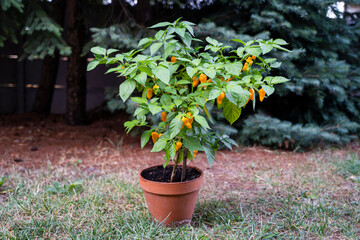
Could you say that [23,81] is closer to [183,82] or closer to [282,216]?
[183,82]

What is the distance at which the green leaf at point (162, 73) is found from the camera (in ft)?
4.95

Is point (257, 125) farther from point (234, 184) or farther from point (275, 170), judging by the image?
point (234, 184)

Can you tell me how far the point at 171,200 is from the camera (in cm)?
183

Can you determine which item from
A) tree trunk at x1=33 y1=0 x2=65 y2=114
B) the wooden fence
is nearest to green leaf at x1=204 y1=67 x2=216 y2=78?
tree trunk at x1=33 y1=0 x2=65 y2=114

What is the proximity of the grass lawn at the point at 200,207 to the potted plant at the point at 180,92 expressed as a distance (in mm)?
224

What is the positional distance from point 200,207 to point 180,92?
0.94 meters

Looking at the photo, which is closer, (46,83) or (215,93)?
(215,93)

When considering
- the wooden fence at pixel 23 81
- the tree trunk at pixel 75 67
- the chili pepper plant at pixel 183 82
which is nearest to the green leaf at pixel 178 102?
the chili pepper plant at pixel 183 82

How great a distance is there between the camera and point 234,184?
2701 mm

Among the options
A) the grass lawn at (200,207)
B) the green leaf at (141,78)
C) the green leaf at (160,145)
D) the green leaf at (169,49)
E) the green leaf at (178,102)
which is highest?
the green leaf at (169,49)

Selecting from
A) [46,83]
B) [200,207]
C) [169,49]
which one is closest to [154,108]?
[169,49]

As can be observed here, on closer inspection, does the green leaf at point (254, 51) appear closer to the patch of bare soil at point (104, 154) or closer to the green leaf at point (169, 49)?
the green leaf at point (169, 49)

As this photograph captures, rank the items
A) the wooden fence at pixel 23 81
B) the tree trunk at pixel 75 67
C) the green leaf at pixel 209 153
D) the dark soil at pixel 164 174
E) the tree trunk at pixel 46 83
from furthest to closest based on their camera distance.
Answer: the wooden fence at pixel 23 81
the tree trunk at pixel 46 83
the tree trunk at pixel 75 67
the dark soil at pixel 164 174
the green leaf at pixel 209 153

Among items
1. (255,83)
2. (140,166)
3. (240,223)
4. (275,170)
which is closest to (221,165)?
(275,170)
